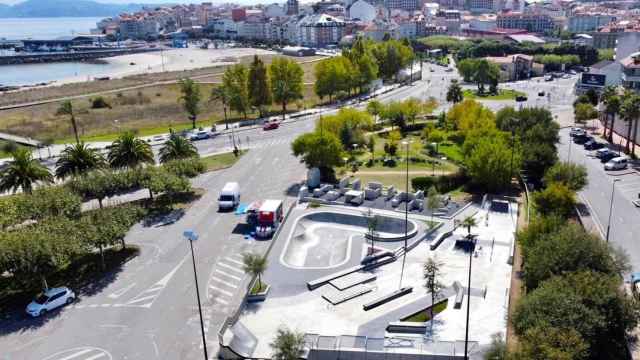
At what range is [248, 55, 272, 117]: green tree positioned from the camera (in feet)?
305

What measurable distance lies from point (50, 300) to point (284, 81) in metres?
67.2

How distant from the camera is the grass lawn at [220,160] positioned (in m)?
65.9

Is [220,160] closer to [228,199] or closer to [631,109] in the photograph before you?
[228,199]

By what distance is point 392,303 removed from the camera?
34656 millimetres

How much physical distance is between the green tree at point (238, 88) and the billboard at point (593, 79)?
68.5m


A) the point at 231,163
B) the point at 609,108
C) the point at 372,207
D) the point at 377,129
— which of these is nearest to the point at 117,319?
the point at 372,207

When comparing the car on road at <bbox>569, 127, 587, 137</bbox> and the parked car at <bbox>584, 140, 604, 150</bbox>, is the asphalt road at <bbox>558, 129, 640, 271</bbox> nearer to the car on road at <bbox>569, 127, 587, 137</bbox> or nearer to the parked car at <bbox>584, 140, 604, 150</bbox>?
the parked car at <bbox>584, 140, 604, 150</bbox>

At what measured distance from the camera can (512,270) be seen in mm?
38219

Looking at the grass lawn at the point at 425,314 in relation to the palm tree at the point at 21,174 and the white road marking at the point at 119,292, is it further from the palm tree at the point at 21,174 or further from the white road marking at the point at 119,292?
the palm tree at the point at 21,174

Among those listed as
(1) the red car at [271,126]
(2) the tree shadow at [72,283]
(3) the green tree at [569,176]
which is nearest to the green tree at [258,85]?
(1) the red car at [271,126]

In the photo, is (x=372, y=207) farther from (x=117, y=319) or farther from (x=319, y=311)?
(x=117, y=319)

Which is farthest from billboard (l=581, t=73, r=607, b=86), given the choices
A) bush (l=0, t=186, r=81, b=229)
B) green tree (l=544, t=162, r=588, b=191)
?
bush (l=0, t=186, r=81, b=229)

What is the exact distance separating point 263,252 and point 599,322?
2463 cm

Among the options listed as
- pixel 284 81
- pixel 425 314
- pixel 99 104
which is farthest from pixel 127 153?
pixel 99 104
